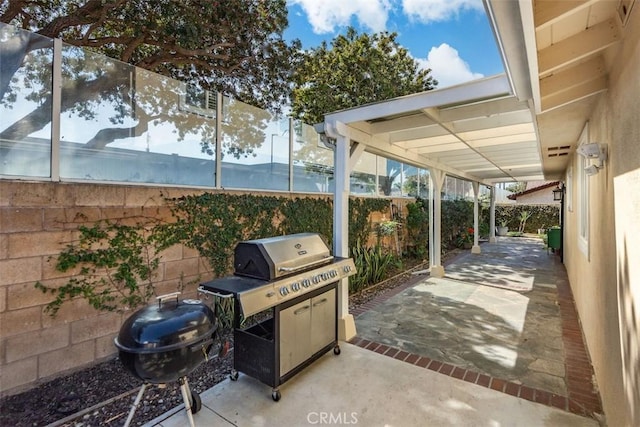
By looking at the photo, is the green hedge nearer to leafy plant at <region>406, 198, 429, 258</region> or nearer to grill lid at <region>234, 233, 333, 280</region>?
leafy plant at <region>406, 198, 429, 258</region>

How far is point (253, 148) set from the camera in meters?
5.89

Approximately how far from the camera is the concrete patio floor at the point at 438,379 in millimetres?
3000

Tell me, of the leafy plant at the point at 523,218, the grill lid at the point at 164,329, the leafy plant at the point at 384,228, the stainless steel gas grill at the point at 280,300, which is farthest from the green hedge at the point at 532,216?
the grill lid at the point at 164,329

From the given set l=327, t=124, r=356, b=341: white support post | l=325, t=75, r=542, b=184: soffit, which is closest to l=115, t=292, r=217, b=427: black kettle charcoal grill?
l=327, t=124, r=356, b=341: white support post

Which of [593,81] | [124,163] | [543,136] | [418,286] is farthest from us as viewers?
[418,286]

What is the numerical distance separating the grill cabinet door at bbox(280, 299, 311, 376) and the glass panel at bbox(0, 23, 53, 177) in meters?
3.25

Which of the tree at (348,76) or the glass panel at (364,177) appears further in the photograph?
the tree at (348,76)

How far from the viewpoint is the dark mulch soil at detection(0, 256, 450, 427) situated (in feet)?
9.66

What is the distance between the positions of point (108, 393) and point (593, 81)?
6.25m

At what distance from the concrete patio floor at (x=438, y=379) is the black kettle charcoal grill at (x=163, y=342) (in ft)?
3.00

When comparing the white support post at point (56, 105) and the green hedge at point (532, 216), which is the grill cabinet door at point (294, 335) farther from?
the green hedge at point (532, 216)

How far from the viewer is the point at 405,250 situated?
1106cm

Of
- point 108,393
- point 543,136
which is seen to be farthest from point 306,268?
point 543,136

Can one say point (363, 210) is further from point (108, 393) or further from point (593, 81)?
point (108, 393)
